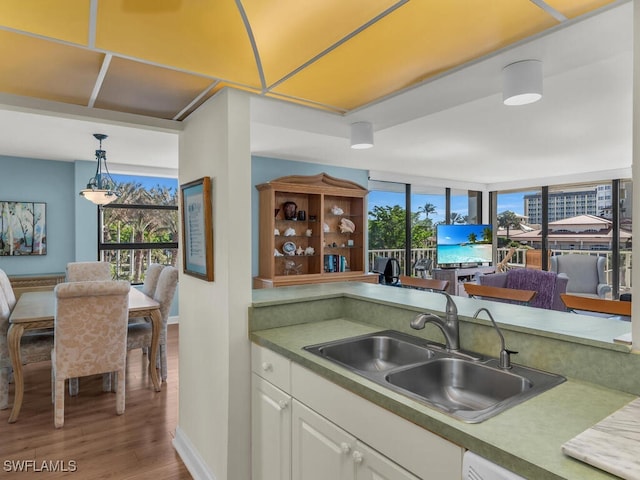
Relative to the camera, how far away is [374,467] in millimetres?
1262

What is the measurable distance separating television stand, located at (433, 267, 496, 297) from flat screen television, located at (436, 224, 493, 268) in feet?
0.55

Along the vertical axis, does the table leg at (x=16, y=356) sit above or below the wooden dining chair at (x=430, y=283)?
below

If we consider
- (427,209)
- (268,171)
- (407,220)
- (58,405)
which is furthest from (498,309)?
(427,209)

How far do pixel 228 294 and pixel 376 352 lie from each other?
792 mm

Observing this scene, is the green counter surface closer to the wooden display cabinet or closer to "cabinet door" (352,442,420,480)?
"cabinet door" (352,442,420,480)

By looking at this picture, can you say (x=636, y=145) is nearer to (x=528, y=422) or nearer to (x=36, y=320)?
(x=528, y=422)

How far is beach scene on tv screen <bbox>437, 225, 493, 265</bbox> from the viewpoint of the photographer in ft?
23.0

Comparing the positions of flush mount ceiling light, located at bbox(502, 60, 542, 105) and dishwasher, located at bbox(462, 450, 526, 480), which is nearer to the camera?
dishwasher, located at bbox(462, 450, 526, 480)

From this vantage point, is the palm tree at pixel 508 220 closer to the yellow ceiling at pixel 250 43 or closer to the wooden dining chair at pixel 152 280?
the wooden dining chair at pixel 152 280

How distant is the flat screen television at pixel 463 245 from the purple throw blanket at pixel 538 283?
8.26ft

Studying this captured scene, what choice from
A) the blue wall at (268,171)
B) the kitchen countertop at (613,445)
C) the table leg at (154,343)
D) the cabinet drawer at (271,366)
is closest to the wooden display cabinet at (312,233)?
the blue wall at (268,171)

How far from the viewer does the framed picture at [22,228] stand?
16.3 feet

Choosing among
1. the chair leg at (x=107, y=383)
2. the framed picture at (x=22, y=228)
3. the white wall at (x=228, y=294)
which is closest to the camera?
the white wall at (x=228, y=294)

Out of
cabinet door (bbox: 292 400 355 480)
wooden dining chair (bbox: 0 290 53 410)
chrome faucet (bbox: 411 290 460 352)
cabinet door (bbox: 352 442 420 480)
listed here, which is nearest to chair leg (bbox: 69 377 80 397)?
wooden dining chair (bbox: 0 290 53 410)
